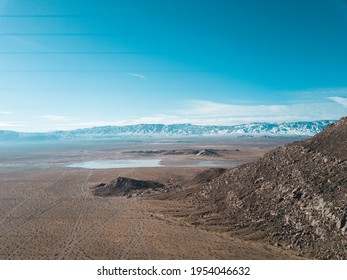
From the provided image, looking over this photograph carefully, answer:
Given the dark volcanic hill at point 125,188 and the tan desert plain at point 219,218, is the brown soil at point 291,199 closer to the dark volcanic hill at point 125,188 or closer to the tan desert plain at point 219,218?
the tan desert plain at point 219,218

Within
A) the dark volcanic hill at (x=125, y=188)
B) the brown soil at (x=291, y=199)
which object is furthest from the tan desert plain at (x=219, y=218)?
the dark volcanic hill at (x=125, y=188)

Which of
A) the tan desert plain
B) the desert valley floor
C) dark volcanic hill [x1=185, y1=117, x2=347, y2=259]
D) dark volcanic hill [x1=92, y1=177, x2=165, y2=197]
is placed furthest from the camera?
dark volcanic hill [x1=92, y1=177, x2=165, y2=197]

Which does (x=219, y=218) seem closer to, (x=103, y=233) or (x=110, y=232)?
(x=110, y=232)

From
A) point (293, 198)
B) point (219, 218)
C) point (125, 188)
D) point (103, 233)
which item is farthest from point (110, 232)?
point (125, 188)

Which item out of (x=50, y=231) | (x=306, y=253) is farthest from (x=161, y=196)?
(x=306, y=253)

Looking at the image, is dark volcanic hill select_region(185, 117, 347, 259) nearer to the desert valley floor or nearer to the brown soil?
the brown soil

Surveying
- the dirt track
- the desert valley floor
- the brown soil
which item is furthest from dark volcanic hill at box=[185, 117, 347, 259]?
the dirt track

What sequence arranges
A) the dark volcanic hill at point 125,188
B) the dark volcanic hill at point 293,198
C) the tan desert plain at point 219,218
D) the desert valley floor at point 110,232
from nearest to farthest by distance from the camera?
the dark volcanic hill at point 293,198 < the tan desert plain at point 219,218 < the desert valley floor at point 110,232 < the dark volcanic hill at point 125,188

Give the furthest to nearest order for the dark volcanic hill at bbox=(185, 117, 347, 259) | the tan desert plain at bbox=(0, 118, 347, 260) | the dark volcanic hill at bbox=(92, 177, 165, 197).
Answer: the dark volcanic hill at bbox=(92, 177, 165, 197) → the tan desert plain at bbox=(0, 118, 347, 260) → the dark volcanic hill at bbox=(185, 117, 347, 259)

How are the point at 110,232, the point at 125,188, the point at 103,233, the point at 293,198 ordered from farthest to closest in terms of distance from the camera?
the point at 125,188, the point at 110,232, the point at 103,233, the point at 293,198
